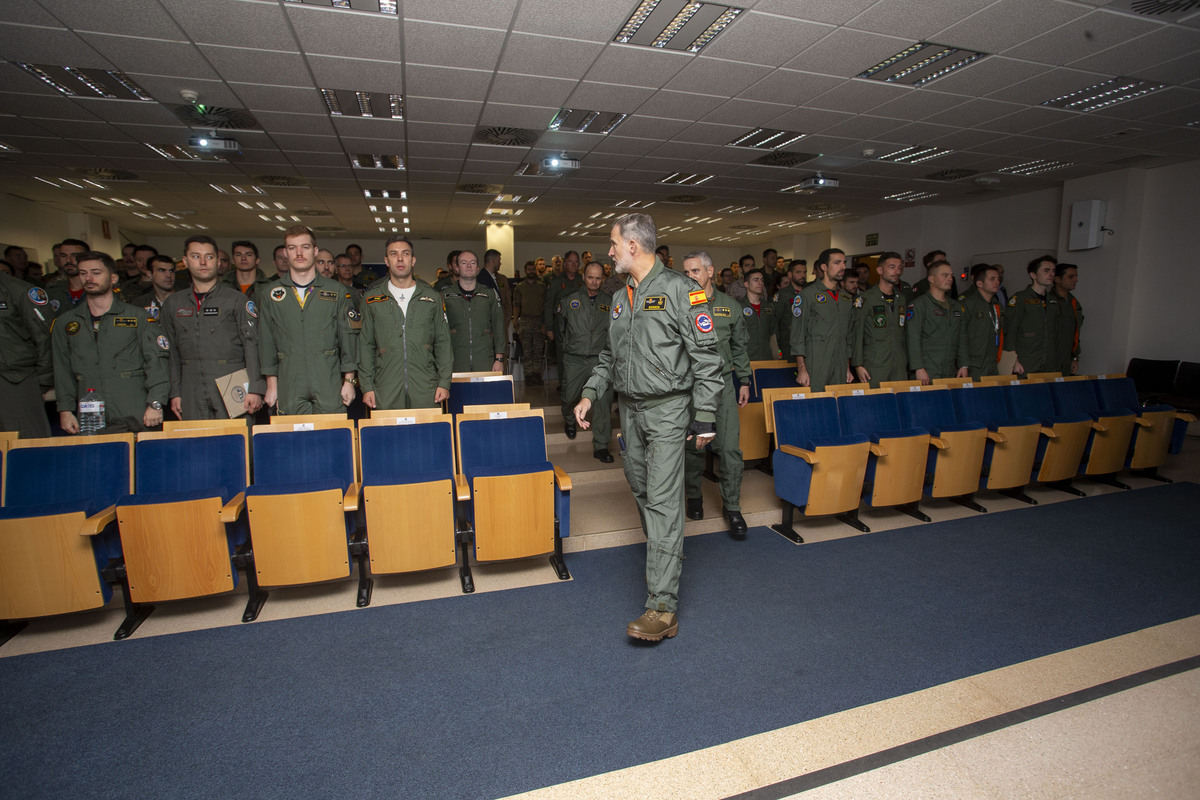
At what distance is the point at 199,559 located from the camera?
8.11 feet

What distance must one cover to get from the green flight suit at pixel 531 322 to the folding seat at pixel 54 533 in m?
5.12

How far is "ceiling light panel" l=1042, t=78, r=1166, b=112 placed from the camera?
452cm

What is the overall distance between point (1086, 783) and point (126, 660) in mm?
3424

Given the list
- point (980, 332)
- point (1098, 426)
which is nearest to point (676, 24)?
point (980, 332)

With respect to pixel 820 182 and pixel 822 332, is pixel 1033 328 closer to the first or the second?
pixel 822 332

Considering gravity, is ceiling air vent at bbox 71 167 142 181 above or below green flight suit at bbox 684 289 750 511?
above

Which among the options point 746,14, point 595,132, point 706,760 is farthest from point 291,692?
point 595,132

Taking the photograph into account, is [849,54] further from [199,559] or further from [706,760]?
[199,559]

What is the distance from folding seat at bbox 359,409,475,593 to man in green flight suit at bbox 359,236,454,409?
0.56 metres

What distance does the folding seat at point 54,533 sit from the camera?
2285 millimetres

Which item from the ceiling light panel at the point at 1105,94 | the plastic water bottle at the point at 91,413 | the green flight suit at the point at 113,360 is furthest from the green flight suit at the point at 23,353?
the ceiling light panel at the point at 1105,94

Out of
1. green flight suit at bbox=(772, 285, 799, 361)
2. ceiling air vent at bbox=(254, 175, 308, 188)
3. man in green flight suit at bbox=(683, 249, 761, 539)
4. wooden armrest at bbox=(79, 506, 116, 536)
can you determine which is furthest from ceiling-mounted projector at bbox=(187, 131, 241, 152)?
green flight suit at bbox=(772, 285, 799, 361)

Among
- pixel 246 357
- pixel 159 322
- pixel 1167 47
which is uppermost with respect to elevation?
pixel 1167 47

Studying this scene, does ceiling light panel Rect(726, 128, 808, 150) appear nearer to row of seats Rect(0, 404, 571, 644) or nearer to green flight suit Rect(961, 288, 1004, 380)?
green flight suit Rect(961, 288, 1004, 380)
